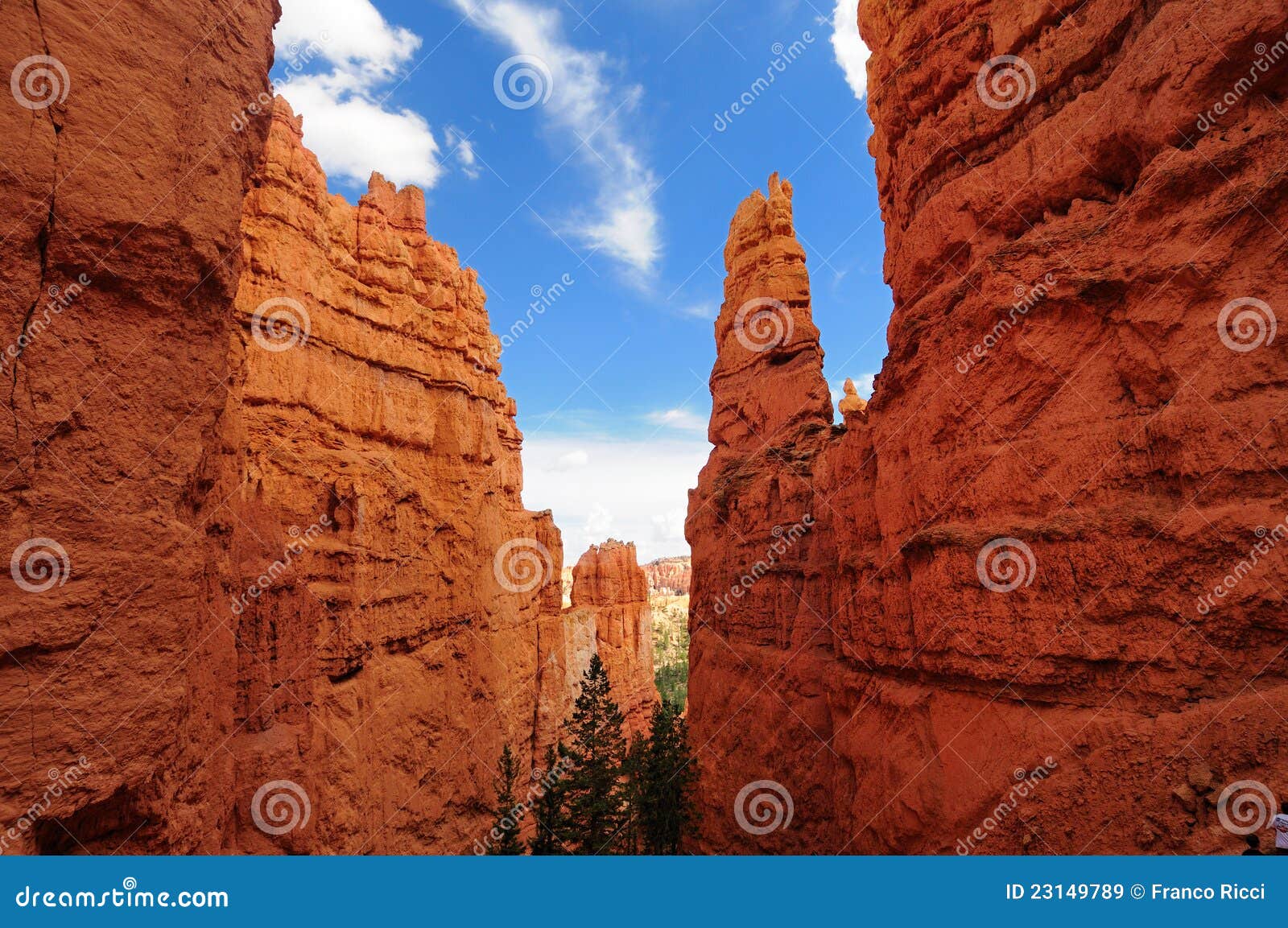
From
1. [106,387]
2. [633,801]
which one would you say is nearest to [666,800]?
[633,801]

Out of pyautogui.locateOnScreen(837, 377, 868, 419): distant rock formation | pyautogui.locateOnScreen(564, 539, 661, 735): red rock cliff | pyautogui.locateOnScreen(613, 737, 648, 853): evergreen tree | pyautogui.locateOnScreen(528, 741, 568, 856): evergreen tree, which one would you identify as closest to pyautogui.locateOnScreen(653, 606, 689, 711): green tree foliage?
pyautogui.locateOnScreen(564, 539, 661, 735): red rock cliff

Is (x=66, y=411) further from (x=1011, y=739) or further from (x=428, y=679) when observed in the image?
(x=428, y=679)

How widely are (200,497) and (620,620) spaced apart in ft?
176

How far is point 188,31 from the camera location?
6508mm

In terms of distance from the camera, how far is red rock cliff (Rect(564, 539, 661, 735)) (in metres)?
53.6

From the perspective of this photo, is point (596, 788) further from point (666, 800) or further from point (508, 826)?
point (508, 826)

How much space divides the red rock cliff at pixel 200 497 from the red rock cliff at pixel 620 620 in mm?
29704

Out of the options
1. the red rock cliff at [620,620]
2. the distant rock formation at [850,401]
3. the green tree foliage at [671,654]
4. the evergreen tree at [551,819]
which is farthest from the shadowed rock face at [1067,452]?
the green tree foliage at [671,654]

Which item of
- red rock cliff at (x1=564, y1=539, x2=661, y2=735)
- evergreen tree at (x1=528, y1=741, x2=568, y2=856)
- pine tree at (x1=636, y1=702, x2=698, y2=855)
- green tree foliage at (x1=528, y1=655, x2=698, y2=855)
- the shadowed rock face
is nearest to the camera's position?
the shadowed rock face

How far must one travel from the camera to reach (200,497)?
24.0 ft

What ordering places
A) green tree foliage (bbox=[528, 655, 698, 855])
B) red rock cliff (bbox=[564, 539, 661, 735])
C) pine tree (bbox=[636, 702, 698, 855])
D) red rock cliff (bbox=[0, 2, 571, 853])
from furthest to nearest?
red rock cliff (bbox=[564, 539, 661, 735])
pine tree (bbox=[636, 702, 698, 855])
green tree foliage (bbox=[528, 655, 698, 855])
red rock cliff (bbox=[0, 2, 571, 853])

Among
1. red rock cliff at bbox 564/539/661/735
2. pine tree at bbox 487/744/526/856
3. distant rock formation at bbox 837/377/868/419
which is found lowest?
pine tree at bbox 487/744/526/856

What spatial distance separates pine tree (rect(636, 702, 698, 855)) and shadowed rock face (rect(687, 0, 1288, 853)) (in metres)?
5.37

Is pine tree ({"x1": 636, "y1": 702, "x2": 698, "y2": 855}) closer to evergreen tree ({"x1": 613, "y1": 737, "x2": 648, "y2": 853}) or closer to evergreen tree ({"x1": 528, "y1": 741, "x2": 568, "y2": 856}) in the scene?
evergreen tree ({"x1": 613, "y1": 737, "x2": 648, "y2": 853})
